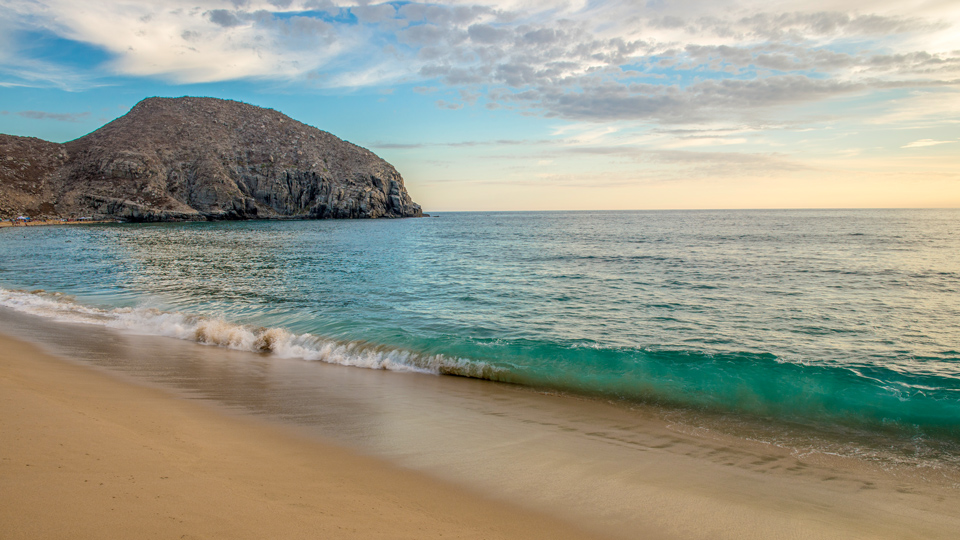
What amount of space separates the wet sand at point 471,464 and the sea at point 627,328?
0.86 m

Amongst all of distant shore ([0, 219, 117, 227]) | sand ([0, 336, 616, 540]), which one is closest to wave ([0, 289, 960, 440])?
sand ([0, 336, 616, 540])

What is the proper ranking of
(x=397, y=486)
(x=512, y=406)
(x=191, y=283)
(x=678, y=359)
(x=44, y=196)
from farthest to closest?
(x=44, y=196) → (x=191, y=283) → (x=678, y=359) → (x=512, y=406) → (x=397, y=486)

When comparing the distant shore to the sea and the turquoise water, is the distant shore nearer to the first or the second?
the turquoise water

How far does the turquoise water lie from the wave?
40 millimetres

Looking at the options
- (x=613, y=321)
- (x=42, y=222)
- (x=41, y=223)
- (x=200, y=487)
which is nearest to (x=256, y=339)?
(x=200, y=487)

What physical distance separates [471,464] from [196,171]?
388 ft

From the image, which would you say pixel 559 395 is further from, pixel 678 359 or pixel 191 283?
pixel 191 283

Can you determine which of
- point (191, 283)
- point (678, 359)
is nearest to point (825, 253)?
point (678, 359)

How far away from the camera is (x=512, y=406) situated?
726 centimetres

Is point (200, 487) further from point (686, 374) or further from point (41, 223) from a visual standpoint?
point (41, 223)

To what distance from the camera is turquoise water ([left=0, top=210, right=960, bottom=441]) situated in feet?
26.4

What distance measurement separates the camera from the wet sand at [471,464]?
3850 mm

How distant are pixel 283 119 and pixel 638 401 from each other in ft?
489

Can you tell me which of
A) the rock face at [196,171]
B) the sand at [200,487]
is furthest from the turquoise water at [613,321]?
the rock face at [196,171]
